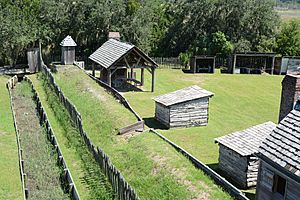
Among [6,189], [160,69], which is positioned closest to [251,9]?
[160,69]

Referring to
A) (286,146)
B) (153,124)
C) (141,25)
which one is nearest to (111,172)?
(286,146)

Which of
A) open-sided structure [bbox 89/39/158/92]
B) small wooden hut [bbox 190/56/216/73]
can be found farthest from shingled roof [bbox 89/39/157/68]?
small wooden hut [bbox 190/56/216/73]

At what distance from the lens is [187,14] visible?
44.7 m

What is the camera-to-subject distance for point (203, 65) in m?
38.8

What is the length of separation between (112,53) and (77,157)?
14.0 metres

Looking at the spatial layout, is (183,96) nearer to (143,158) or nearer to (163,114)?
(163,114)

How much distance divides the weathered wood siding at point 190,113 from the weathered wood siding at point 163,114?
23 cm

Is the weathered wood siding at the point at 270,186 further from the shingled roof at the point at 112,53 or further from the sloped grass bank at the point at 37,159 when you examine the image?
the shingled roof at the point at 112,53

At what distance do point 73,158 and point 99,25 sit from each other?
2495cm

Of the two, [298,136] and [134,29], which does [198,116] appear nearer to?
[298,136]

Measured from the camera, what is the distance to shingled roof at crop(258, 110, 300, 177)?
33.1ft

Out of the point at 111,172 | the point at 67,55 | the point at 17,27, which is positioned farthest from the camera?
the point at 67,55

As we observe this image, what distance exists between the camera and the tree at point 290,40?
1686 inches

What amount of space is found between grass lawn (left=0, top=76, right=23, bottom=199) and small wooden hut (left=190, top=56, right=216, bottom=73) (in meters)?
20.2
